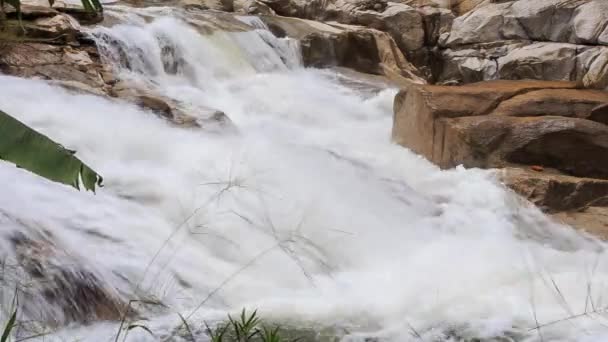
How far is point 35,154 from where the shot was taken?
2.32m

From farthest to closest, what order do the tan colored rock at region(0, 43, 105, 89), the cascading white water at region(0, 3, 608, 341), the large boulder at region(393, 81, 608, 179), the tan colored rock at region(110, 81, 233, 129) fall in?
the tan colored rock at region(0, 43, 105, 89) → the tan colored rock at region(110, 81, 233, 129) → the large boulder at region(393, 81, 608, 179) → the cascading white water at region(0, 3, 608, 341)

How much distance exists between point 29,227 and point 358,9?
12.7m

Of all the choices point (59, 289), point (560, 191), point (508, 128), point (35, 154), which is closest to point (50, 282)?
point (59, 289)

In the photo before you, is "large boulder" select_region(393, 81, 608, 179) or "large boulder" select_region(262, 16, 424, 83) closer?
"large boulder" select_region(393, 81, 608, 179)

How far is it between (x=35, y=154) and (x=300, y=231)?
119 inches

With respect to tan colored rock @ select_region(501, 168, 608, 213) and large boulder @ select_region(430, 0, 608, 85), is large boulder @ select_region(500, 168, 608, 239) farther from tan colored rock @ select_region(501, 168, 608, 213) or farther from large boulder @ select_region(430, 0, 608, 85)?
large boulder @ select_region(430, 0, 608, 85)

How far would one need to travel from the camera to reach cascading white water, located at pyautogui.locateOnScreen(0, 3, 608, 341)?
12.9 ft

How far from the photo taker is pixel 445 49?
14.9 m

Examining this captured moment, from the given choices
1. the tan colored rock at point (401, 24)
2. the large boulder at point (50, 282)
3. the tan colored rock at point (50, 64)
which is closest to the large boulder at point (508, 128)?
the tan colored rock at point (50, 64)

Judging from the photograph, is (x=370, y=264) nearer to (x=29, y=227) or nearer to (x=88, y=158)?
(x=29, y=227)

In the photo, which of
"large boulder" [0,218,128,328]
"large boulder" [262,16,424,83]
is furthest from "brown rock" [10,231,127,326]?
"large boulder" [262,16,424,83]

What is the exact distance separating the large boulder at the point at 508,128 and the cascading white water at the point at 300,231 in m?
0.30

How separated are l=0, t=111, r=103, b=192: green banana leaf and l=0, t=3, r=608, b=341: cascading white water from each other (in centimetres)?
125

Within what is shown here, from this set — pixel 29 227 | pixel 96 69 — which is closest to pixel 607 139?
pixel 29 227
